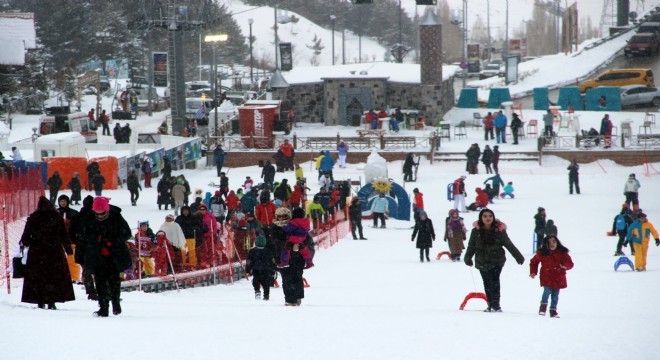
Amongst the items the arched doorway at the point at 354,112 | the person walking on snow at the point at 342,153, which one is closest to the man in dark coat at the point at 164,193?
the person walking on snow at the point at 342,153

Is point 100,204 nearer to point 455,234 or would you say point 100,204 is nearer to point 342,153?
point 455,234

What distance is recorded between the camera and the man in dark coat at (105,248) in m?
10.4

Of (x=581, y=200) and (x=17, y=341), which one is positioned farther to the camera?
(x=581, y=200)

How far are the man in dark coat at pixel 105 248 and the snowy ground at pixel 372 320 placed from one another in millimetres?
348

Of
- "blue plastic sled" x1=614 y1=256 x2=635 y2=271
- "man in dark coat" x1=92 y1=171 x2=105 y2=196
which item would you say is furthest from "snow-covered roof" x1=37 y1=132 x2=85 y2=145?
"blue plastic sled" x1=614 y1=256 x2=635 y2=271

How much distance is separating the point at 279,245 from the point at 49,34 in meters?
62.7

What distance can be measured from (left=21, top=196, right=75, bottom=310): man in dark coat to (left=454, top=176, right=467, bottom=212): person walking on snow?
18165 millimetres

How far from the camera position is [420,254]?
20.4m

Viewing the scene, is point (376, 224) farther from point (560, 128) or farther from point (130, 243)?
point (560, 128)

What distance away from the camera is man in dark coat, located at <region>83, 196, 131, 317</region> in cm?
1043

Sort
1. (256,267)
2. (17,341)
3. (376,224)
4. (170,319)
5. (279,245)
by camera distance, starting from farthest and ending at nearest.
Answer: (376,224)
(256,267)
(279,245)
(170,319)
(17,341)

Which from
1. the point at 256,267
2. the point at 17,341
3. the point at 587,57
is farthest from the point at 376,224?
the point at 587,57

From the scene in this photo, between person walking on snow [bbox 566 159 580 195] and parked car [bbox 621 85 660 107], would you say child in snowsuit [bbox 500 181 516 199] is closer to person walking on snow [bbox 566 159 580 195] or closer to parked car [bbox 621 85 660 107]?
person walking on snow [bbox 566 159 580 195]

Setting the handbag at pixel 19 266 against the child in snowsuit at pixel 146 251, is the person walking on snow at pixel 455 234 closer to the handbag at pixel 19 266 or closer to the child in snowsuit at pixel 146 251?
the child in snowsuit at pixel 146 251
